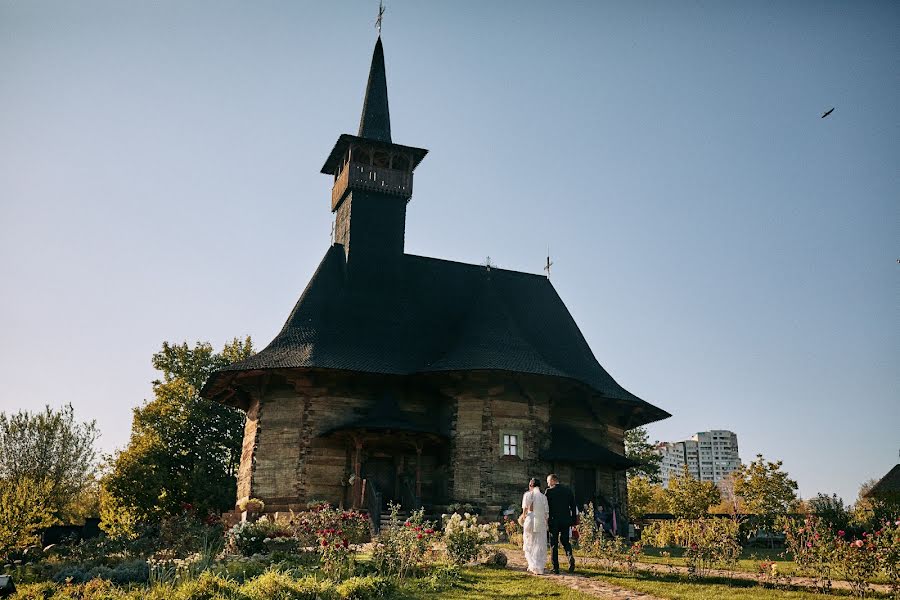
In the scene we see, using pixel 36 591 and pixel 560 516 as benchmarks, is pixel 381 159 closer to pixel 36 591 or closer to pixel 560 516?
pixel 560 516

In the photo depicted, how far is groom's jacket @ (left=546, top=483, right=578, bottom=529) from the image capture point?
Answer: 1430 cm

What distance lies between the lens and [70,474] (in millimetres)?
47344

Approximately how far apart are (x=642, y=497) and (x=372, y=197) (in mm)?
25506

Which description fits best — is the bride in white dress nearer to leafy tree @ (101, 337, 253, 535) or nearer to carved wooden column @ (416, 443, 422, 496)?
carved wooden column @ (416, 443, 422, 496)

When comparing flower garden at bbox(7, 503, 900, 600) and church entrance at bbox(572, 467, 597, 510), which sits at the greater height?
church entrance at bbox(572, 467, 597, 510)

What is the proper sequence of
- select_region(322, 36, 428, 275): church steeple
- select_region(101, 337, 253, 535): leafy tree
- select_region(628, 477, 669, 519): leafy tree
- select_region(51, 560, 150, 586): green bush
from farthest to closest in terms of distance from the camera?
select_region(628, 477, 669, 519): leafy tree
select_region(101, 337, 253, 535): leafy tree
select_region(322, 36, 428, 275): church steeple
select_region(51, 560, 150, 586): green bush

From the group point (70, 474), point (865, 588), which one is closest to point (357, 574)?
point (865, 588)

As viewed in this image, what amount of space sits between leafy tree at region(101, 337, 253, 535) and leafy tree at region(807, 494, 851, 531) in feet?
80.6

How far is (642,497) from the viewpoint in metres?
45.6

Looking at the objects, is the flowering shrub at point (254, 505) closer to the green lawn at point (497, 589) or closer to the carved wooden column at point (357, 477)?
the carved wooden column at point (357, 477)

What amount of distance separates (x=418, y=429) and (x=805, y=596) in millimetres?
14061

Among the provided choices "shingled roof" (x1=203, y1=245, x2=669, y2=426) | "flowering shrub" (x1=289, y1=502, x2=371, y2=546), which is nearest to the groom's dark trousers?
"flowering shrub" (x1=289, y1=502, x2=371, y2=546)

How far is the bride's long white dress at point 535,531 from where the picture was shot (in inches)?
542

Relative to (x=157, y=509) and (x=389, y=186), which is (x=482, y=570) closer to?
(x=389, y=186)
